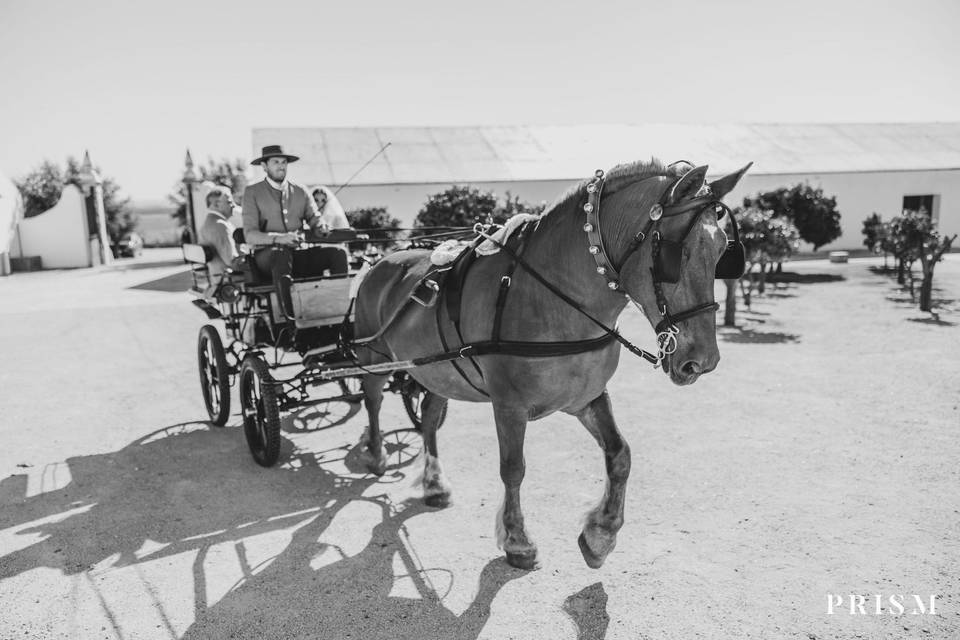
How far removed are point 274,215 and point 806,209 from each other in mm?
18955

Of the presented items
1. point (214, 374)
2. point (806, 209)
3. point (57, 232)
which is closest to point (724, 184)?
point (214, 374)

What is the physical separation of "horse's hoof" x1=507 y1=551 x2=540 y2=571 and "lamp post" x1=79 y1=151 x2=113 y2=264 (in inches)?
1144

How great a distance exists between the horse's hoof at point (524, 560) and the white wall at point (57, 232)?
2898 cm

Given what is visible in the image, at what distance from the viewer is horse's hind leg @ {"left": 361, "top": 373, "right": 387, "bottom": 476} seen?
538 cm

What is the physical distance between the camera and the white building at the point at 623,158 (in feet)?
81.1

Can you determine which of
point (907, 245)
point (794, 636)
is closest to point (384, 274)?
point (794, 636)

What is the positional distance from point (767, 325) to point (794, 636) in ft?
31.7

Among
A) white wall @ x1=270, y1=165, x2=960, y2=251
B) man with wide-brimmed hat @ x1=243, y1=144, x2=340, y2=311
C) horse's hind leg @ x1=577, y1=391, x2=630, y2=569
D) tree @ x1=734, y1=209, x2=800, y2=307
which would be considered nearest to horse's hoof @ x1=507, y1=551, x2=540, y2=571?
horse's hind leg @ x1=577, y1=391, x2=630, y2=569

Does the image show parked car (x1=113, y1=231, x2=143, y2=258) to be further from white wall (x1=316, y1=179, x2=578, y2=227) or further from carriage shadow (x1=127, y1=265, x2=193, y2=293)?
white wall (x1=316, y1=179, x2=578, y2=227)

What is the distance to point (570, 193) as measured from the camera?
11.4 ft

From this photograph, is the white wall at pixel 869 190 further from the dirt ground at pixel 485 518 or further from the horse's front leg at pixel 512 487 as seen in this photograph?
the horse's front leg at pixel 512 487

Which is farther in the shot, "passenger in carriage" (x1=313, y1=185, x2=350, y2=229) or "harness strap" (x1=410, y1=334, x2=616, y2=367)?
"passenger in carriage" (x1=313, y1=185, x2=350, y2=229)

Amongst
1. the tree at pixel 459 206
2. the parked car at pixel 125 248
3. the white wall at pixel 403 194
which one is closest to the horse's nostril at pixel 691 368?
the tree at pixel 459 206

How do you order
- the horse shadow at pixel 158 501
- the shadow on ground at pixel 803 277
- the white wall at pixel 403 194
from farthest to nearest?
the white wall at pixel 403 194, the shadow on ground at pixel 803 277, the horse shadow at pixel 158 501
